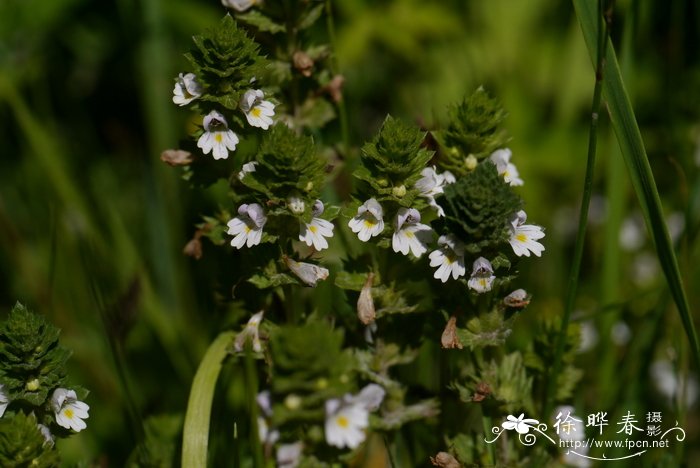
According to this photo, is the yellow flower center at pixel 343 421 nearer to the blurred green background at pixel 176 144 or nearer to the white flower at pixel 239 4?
the blurred green background at pixel 176 144

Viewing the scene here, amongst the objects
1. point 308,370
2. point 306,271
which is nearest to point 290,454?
point 308,370

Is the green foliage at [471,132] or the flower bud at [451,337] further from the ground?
the green foliage at [471,132]

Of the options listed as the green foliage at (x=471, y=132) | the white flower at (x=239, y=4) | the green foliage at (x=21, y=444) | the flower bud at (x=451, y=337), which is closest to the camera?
the green foliage at (x=21, y=444)

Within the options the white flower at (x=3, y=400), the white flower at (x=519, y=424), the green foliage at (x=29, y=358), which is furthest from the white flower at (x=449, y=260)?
the white flower at (x=3, y=400)

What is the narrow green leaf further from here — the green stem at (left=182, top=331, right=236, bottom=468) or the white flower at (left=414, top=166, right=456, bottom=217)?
the green stem at (left=182, top=331, right=236, bottom=468)

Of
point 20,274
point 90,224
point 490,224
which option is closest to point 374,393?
point 490,224

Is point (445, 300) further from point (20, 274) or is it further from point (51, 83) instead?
point (51, 83)

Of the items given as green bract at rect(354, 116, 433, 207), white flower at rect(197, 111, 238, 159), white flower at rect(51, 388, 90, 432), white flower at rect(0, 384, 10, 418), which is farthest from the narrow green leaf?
white flower at rect(0, 384, 10, 418)
